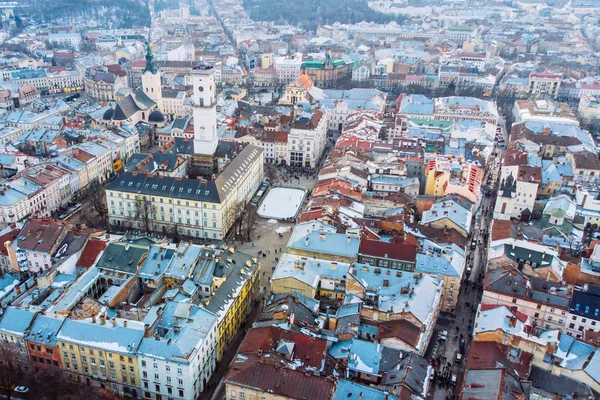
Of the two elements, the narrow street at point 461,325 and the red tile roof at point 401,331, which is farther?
the narrow street at point 461,325

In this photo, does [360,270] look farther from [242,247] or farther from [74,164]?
[74,164]

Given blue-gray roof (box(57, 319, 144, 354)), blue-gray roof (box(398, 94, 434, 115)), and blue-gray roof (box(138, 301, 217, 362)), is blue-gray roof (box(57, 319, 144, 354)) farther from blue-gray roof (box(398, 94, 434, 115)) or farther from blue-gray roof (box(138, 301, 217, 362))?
blue-gray roof (box(398, 94, 434, 115))

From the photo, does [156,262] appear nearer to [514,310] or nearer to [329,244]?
[329,244]

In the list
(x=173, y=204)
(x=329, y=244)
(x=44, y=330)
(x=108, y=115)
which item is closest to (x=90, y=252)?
(x=44, y=330)

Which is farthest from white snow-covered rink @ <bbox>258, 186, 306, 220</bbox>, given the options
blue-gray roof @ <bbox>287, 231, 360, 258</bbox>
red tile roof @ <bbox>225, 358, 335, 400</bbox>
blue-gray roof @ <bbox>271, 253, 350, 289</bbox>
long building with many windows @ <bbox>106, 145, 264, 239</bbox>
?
red tile roof @ <bbox>225, 358, 335, 400</bbox>

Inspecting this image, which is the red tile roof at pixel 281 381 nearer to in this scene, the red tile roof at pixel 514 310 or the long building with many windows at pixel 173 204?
the red tile roof at pixel 514 310

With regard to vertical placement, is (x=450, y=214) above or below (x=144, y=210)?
above

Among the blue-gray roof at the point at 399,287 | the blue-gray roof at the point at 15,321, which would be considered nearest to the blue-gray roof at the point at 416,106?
the blue-gray roof at the point at 399,287
